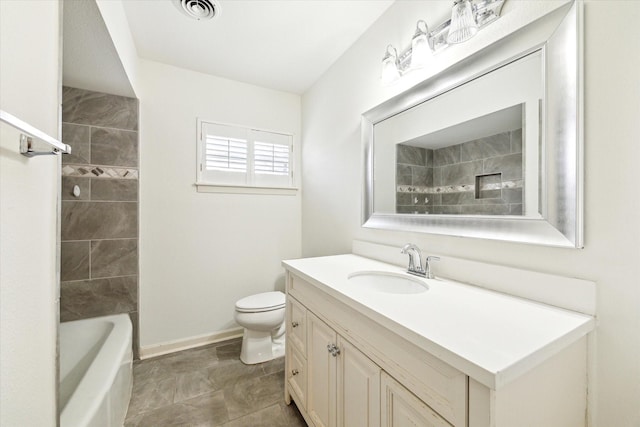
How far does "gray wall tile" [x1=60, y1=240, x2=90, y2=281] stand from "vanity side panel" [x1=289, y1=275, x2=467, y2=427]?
1.93 metres

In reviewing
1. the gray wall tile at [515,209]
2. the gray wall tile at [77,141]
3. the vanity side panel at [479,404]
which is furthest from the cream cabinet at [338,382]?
the gray wall tile at [77,141]

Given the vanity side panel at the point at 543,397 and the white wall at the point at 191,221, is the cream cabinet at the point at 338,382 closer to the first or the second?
the vanity side panel at the point at 543,397

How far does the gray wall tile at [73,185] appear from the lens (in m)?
1.83

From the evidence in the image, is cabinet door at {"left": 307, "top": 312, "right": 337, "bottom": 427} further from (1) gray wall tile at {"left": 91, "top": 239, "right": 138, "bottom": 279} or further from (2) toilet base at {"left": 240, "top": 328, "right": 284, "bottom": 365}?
(1) gray wall tile at {"left": 91, "top": 239, "right": 138, "bottom": 279}

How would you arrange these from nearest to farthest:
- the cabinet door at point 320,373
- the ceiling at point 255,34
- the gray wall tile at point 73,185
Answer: the cabinet door at point 320,373 < the ceiling at point 255,34 < the gray wall tile at point 73,185

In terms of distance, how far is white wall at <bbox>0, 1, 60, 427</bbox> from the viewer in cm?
55

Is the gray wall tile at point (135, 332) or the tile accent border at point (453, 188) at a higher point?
the tile accent border at point (453, 188)

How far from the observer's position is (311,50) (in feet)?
6.44

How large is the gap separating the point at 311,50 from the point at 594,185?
1.89 meters

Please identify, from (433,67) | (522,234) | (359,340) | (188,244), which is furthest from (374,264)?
(188,244)

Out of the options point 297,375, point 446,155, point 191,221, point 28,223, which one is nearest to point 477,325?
point 446,155

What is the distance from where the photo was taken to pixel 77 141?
73.4 inches

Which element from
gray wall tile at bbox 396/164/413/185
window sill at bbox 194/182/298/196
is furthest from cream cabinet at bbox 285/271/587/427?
window sill at bbox 194/182/298/196

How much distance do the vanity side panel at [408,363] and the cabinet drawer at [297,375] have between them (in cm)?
42
